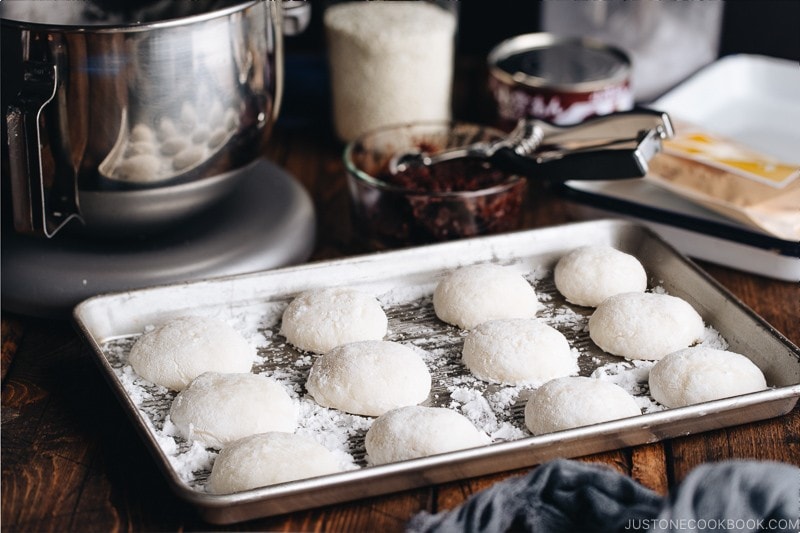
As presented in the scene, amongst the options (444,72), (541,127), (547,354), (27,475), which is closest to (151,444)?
(27,475)

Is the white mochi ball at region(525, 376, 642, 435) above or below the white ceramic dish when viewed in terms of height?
below

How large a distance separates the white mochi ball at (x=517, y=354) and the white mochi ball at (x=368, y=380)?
6cm

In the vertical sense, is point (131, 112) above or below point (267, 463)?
above

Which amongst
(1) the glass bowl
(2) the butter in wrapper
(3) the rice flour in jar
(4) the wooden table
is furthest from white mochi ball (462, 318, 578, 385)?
(3) the rice flour in jar

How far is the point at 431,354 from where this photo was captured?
1.01 metres

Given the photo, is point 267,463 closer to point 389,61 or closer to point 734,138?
point 389,61

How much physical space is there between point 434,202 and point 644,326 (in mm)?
317

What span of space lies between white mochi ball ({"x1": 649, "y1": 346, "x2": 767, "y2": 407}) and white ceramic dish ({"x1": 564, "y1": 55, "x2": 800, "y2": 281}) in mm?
289

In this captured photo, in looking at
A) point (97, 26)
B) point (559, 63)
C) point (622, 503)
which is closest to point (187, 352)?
point (97, 26)

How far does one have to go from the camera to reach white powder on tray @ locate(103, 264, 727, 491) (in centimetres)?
87

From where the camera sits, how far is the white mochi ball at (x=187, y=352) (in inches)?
37.4

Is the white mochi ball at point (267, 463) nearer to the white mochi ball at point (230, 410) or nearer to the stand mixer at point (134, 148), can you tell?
the white mochi ball at point (230, 410)

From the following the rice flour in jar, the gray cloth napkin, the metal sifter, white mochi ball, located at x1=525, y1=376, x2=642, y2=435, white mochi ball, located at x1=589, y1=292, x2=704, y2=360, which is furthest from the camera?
→ the rice flour in jar

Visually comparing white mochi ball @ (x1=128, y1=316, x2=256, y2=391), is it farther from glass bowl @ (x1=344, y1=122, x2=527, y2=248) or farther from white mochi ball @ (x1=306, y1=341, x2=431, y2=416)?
glass bowl @ (x1=344, y1=122, x2=527, y2=248)
